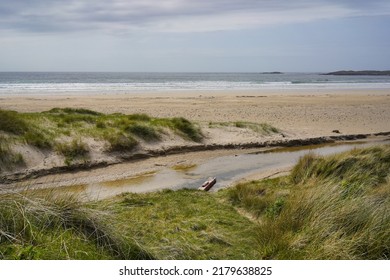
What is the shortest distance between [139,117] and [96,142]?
3566 mm

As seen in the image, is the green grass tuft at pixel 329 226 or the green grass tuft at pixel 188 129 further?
the green grass tuft at pixel 188 129

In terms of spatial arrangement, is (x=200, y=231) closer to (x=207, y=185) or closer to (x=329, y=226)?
(x=329, y=226)

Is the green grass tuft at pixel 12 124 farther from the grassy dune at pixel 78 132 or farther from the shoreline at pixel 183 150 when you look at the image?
the shoreline at pixel 183 150

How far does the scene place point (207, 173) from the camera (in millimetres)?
12266

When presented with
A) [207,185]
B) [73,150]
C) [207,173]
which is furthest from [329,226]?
[73,150]

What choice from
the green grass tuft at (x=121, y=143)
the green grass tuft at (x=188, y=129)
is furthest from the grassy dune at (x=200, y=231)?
the green grass tuft at (x=188, y=129)

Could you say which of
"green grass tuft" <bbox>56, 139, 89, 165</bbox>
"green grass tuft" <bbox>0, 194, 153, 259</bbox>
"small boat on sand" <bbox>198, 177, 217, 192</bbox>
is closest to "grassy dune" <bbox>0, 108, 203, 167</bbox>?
"green grass tuft" <bbox>56, 139, 89, 165</bbox>

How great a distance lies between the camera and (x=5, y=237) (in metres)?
4.71

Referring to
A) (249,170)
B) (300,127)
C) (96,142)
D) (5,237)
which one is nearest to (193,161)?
(249,170)

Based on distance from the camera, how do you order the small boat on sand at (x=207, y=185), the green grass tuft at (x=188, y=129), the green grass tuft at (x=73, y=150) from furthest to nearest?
the green grass tuft at (x=188, y=129) → the green grass tuft at (x=73, y=150) → the small boat on sand at (x=207, y=185)

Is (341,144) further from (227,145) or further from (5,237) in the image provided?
(5,237)

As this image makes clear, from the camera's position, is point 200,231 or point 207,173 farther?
point 207,173

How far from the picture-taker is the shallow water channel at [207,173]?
35.0ft

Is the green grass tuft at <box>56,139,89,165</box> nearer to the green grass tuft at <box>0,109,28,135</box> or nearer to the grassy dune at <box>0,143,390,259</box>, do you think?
the green grass tuft at <box>0,109,28,135</box>
